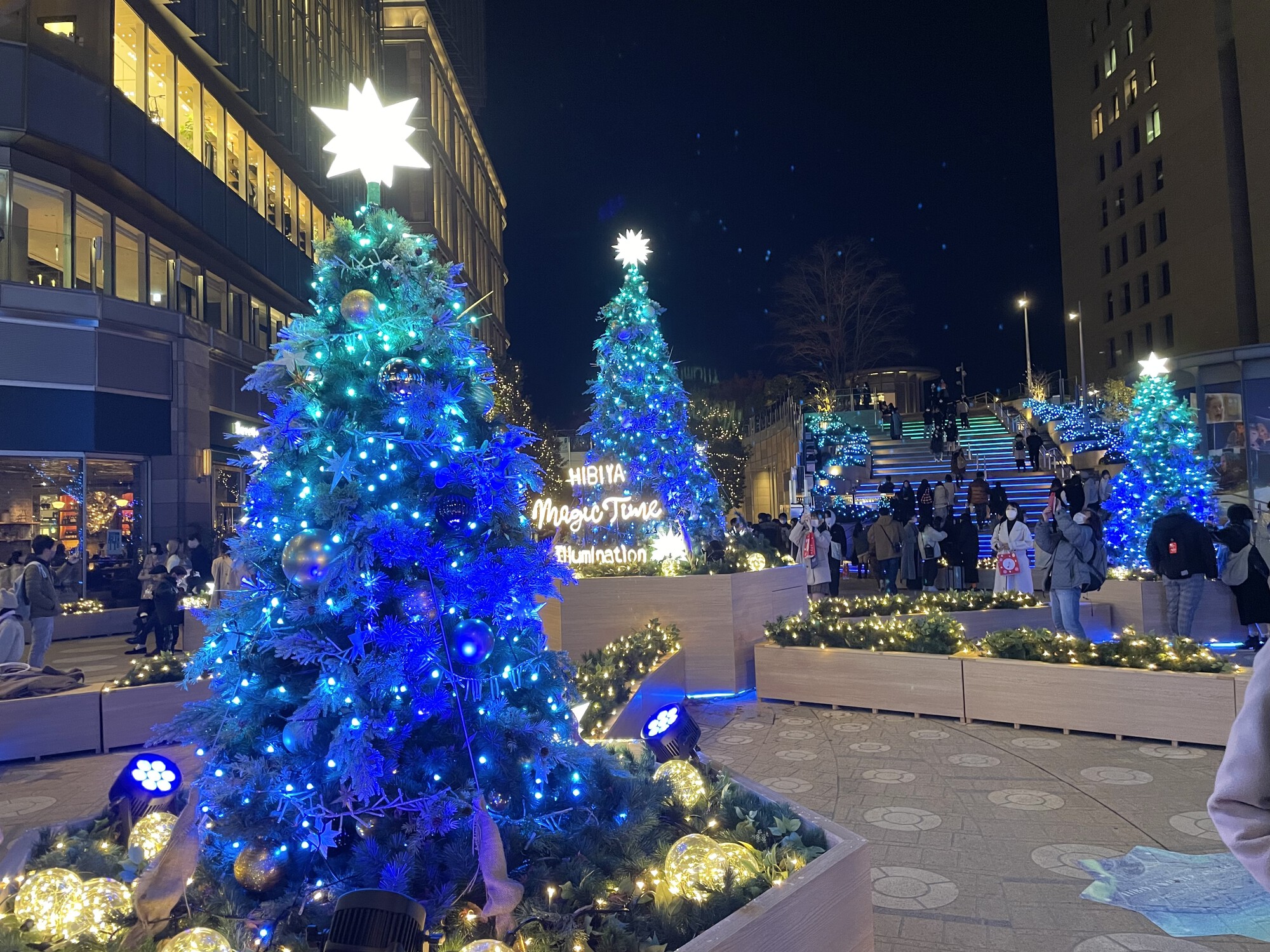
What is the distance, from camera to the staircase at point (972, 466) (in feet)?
75.3

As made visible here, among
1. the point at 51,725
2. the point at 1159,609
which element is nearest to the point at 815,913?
the point at 51,725

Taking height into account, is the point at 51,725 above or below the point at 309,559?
below

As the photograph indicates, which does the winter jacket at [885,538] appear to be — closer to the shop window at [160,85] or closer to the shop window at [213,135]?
the shop window at [160,85]

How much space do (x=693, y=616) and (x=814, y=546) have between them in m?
8.19

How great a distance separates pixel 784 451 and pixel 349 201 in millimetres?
18898

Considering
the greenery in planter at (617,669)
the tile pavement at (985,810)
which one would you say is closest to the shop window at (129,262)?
the greenery in planter at (617,669)

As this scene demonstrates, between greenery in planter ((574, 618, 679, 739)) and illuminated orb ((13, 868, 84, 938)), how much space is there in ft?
11.2

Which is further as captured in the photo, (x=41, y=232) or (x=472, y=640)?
(x=41, y=232)

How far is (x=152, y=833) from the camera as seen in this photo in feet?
13.1

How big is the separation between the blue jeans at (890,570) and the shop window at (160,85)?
18297 mm

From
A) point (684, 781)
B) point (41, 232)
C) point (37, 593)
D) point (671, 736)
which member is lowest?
point (684, 781)

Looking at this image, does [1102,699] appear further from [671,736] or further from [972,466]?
[972,466]

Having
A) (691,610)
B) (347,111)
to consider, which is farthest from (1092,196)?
(347,111)

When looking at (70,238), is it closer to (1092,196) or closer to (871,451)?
(871,451)
